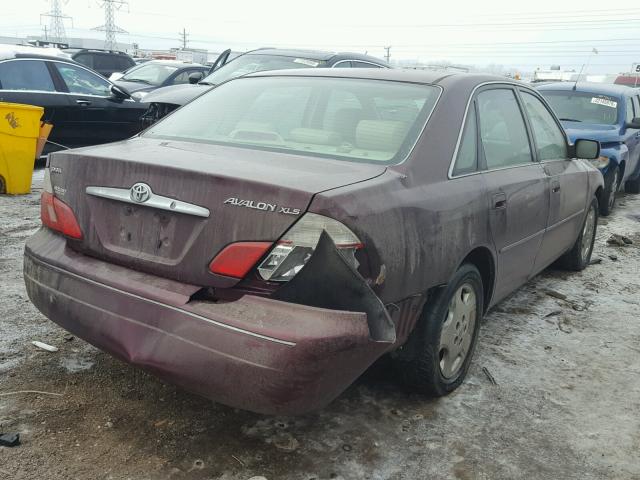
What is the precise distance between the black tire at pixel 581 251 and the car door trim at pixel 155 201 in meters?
3.82

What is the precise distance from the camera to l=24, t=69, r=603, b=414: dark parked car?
2.31m

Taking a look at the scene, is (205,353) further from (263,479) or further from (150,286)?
(263,479)

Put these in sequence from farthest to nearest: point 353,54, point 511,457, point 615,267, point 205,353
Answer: point 353,54 → point 615,267 → point 511,457 → point 205,353

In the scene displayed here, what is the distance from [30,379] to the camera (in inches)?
124

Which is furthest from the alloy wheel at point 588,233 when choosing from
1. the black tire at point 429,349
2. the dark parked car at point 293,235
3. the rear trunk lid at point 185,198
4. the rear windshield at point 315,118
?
the rear trunk lid at point 185,198

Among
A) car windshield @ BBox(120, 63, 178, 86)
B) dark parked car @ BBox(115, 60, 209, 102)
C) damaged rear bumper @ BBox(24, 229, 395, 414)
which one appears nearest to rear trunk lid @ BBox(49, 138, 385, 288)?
damaged rear bumper @ BBox(24, 229, 395, 414)

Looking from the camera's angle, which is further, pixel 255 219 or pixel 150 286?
pixel 150 286

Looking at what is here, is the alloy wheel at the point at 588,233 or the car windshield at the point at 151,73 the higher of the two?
the car windshield at the point at 151,73

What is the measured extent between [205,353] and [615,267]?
15.5 feet

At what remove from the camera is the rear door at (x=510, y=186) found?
11.4 ft

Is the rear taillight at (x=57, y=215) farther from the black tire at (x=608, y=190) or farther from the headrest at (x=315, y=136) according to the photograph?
the black tire at (x=608, y=190)

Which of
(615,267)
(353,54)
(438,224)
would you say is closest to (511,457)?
(438,224)

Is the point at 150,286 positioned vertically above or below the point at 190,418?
above

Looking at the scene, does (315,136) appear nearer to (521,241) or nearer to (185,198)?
(185,198)
